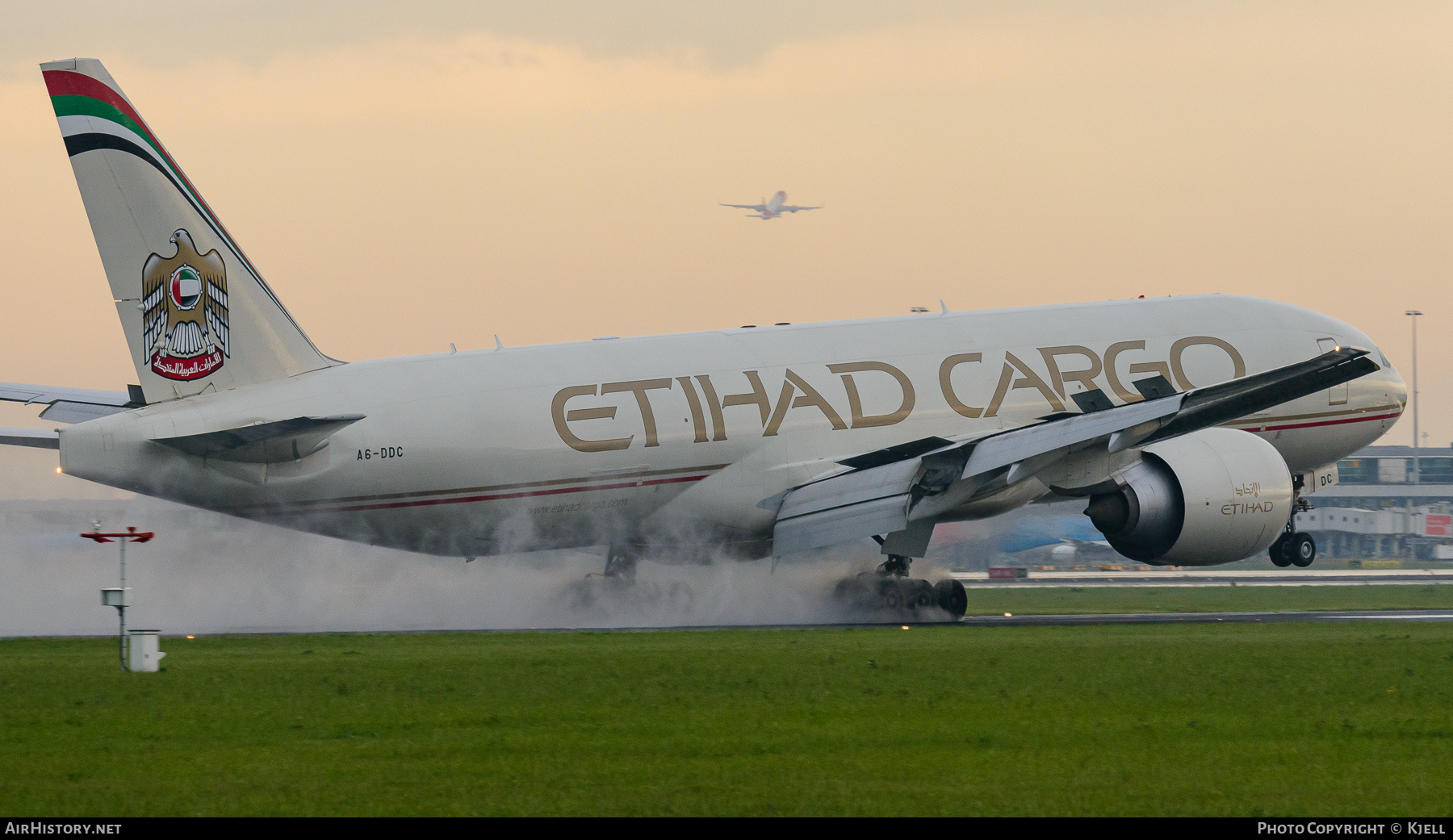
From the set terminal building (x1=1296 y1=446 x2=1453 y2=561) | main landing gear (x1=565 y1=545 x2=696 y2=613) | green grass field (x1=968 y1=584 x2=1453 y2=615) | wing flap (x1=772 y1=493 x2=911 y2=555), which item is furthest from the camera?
terminal building (x1=1296 y1=446 x2=1453 y2=561)

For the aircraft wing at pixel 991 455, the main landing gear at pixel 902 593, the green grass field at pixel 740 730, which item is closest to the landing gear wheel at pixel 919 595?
the main landing gear at pixel 902 593

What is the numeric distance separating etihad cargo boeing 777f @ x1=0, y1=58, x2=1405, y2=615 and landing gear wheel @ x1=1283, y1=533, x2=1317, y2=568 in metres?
0.05

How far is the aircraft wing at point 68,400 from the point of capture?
35531 millimetres

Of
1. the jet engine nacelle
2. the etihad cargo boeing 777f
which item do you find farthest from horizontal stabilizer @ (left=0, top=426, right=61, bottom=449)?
the jet engine nacelle

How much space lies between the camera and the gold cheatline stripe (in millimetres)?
31327

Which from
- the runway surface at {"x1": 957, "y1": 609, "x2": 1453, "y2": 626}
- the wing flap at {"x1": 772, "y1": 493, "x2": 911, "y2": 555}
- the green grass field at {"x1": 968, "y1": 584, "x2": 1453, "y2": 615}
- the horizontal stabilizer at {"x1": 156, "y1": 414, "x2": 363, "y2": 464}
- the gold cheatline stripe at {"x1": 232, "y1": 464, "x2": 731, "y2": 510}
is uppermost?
the horizontal stabilizer at {"x1": 156, "y1": 414, "x2": 363, "y2": 464}

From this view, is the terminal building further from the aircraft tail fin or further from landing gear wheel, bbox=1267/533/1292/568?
the aircraft tail fin

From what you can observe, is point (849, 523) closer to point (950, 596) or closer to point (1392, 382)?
point (950, 596)

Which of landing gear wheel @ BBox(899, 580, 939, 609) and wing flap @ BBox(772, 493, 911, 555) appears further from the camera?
landing gear wheel @ BBox(899, 580, 939, 609)

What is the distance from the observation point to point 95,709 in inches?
701

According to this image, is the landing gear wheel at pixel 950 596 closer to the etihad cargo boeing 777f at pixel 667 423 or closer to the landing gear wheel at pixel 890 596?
the etihad cargo boeing 777f at pixel 667 423

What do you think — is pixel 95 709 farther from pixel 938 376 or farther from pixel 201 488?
pixel 938 376

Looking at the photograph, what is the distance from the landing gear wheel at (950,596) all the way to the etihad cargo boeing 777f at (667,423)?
0.08 meters

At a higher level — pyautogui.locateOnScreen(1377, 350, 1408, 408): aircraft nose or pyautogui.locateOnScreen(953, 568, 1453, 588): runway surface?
pyautogui.locateOnScreen(1377, 350, 1408, 408): aircraft nose
